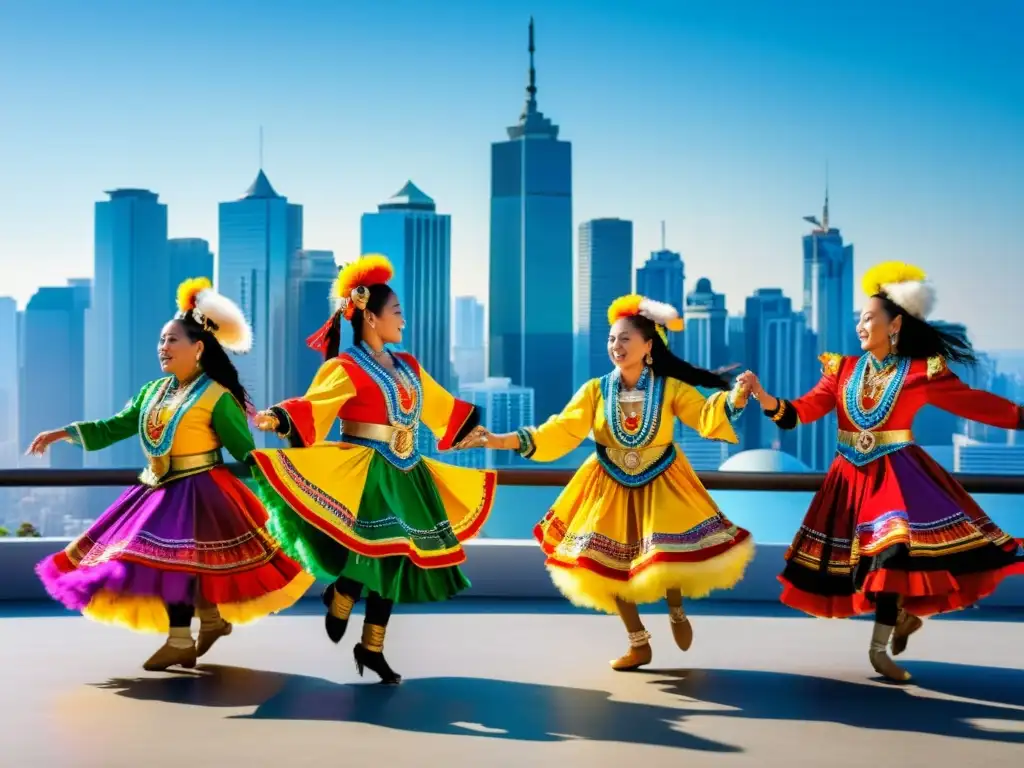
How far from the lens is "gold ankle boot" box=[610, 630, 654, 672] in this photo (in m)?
4.51

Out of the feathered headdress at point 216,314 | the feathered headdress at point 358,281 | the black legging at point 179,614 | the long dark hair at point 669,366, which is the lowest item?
the black legging at point 179,614

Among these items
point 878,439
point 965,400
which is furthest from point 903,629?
point 965,400

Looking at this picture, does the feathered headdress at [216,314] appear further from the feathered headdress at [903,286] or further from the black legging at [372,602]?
the feathered headdress at [903,286]

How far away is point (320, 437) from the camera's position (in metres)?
4.31

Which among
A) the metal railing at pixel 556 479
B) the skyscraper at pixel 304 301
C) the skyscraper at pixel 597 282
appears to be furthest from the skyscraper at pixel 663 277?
the metal railing at pixel 556 479

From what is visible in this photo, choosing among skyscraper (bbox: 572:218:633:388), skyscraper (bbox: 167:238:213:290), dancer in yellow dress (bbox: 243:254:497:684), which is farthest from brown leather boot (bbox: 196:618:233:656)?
skyscraper (bbox: 167:238:213:290)

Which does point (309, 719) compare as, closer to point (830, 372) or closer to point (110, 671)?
point (110, 671)

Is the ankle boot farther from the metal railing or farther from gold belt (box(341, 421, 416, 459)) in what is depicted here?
the metal railing

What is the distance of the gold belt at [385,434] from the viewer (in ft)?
14.2

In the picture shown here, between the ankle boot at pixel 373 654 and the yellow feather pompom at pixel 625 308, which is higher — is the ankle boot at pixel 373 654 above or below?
below

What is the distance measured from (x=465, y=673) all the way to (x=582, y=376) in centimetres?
5058

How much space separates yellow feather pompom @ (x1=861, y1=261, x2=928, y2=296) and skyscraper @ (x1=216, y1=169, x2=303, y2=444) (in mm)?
38294

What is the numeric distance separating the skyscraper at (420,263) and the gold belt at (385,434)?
42037 mm

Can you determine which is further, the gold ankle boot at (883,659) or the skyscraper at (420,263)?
the skyscraper at (420,263)
